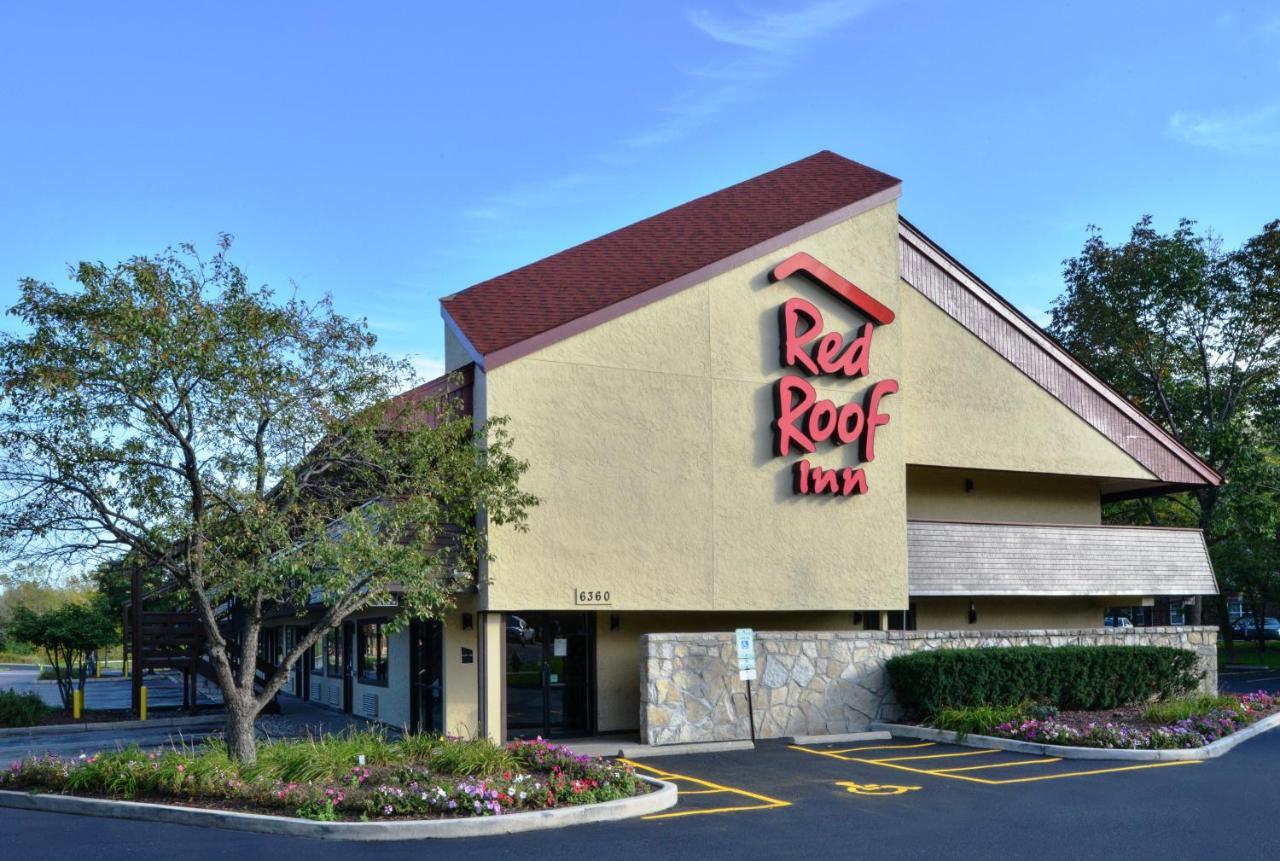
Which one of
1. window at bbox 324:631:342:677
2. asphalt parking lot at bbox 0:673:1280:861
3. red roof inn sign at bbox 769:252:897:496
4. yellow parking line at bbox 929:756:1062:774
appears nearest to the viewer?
asphalt parking lot at bbox 0:673:1280:861

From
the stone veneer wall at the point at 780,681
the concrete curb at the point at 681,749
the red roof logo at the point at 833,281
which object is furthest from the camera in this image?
the red roof logo at the point at 833,281

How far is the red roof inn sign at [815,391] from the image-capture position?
2117 centimetres

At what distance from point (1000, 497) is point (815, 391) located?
8.12m

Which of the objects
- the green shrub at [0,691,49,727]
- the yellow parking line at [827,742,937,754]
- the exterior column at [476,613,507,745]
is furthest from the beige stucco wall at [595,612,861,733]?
the green shrub at [0,691,49,727]

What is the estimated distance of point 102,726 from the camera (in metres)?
22.4

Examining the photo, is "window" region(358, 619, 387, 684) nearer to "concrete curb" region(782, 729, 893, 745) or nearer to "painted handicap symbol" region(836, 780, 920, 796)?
"concrete curb" region(782, 729, 893, 745)

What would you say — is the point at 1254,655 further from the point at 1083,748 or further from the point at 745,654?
the point at 745,654

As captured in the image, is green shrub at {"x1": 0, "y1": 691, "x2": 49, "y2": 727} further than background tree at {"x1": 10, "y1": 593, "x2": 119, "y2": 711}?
No

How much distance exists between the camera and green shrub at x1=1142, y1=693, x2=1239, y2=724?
2002 centimetres

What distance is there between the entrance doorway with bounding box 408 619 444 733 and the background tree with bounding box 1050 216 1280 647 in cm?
2740

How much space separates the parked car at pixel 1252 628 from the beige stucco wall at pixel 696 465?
5245cm

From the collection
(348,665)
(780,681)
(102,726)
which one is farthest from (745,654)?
(102,726)

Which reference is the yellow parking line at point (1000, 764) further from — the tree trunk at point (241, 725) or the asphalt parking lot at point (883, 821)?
the tree trunk at point (241, 725)

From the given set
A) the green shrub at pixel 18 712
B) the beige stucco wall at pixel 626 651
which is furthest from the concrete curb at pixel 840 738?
the green shrub at pixel 18 712
